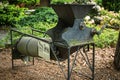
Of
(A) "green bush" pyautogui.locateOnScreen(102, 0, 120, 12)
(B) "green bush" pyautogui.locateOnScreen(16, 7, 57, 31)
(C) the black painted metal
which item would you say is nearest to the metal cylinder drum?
(C) the black painted metal

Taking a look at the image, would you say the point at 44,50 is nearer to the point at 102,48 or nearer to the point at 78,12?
the point at 78,12

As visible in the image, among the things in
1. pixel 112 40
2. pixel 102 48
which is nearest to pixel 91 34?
pixel 102 48

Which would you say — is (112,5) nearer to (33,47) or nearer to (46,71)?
(46,71)

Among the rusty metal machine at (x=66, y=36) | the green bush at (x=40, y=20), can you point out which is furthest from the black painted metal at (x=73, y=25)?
the green bush at (x=40, y=20)

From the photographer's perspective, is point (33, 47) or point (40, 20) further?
point (40, 20)

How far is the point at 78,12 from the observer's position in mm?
4164

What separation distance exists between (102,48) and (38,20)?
373 centimetres

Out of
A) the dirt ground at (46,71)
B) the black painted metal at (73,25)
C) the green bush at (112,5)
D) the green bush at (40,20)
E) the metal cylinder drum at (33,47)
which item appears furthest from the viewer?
the green bush at (112,5)

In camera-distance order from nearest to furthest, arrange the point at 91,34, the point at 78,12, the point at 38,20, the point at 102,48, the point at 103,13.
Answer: the point at 78,12 → the point at 91,34 → the point at 102,48 → the point at 38,20 → the point at 103,13

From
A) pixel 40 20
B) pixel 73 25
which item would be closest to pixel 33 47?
pixel 73 25

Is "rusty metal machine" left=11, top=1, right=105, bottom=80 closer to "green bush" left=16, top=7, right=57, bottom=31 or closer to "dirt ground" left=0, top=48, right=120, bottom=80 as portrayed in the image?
"dirt ground" left=0, top=48, right=120, bottom=80

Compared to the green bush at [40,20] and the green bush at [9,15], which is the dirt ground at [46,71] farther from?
the green bush at [9,15]

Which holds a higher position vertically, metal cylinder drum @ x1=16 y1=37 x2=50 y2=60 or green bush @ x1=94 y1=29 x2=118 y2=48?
metal cylinder drum @ x1=16 y1=37 x2=50 y2=60

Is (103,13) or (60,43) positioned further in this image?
(103,13)
